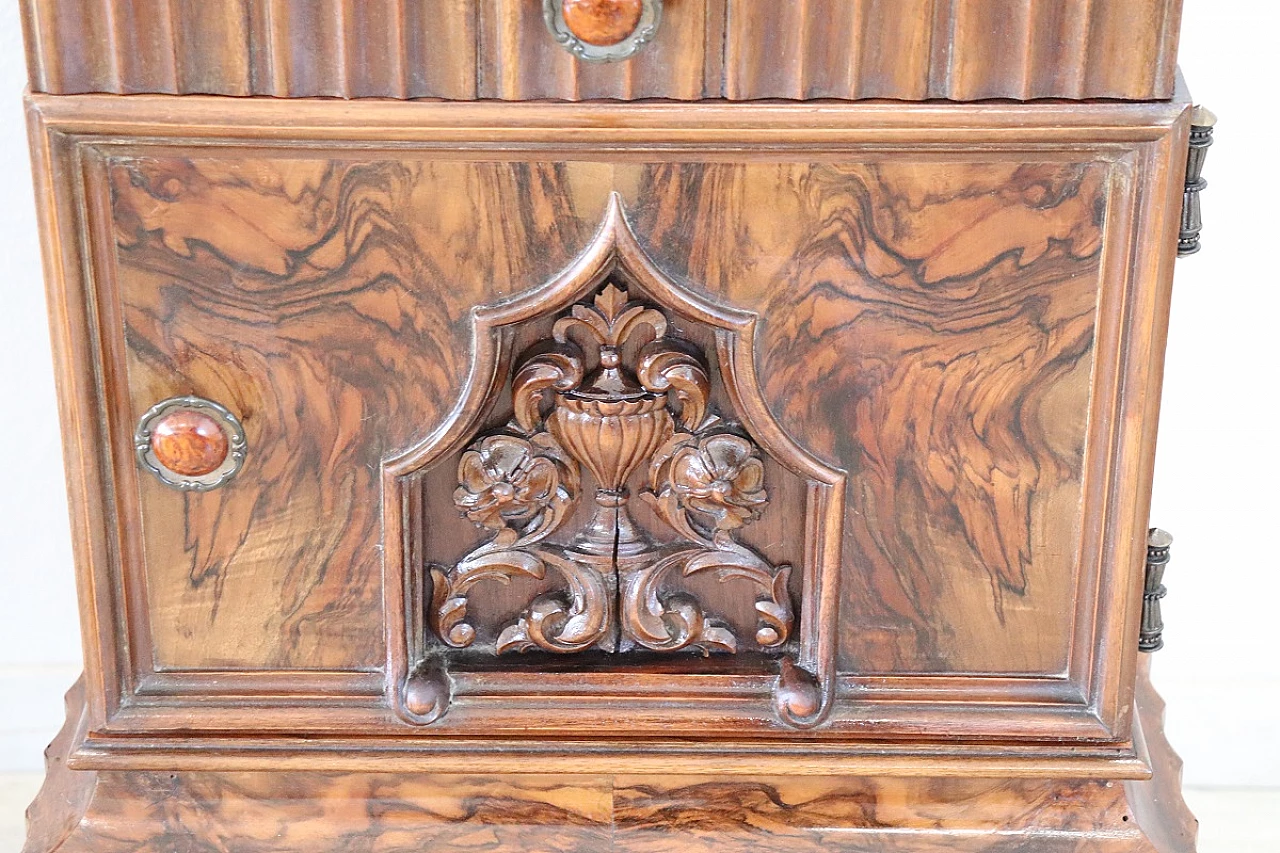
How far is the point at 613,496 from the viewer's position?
0.78 meters

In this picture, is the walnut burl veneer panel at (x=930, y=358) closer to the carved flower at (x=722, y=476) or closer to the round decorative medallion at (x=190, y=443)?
the carved flower at (x=722, y=476)

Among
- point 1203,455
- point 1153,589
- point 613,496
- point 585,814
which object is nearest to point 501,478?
point 613,496

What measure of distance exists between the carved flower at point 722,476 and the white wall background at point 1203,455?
1.66 ft

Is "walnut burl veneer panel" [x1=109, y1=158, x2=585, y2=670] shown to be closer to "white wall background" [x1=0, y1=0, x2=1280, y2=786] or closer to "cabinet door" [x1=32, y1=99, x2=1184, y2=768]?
"cabinet door" [x1=32, y1=99, x2=1184, y2=768]

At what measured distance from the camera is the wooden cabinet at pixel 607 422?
67 centimetres

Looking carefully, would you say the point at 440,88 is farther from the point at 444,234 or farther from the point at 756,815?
the point at 756,815

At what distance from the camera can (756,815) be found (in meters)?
0.83

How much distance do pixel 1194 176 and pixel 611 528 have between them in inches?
13.2

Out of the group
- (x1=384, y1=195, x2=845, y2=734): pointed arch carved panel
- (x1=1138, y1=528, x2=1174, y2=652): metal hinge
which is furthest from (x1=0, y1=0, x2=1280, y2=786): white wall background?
(x1=384, y1=195, x2=845, y2=734): pointed arch carved panel

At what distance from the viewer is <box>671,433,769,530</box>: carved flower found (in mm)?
758

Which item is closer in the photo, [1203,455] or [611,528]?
[611,528]

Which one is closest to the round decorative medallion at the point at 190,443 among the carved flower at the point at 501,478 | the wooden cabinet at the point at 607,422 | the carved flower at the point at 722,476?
the wooden cabinet at the point at 607,422

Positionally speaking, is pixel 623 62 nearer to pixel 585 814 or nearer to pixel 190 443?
pixel 190 443

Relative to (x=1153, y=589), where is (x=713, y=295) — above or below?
above
